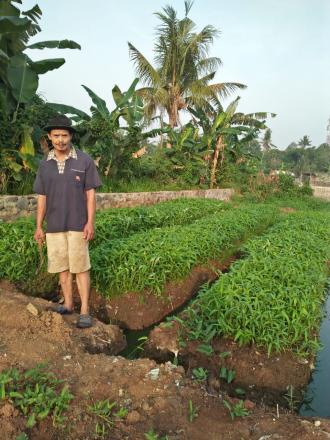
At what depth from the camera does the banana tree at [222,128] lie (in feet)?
45.8

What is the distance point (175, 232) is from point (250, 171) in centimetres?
1208

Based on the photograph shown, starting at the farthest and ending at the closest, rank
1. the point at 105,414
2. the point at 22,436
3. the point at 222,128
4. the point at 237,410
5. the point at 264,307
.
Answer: the point at 222,128
the point at 264,307
the point at 237,410
the point at 105,414
the point at 22,436

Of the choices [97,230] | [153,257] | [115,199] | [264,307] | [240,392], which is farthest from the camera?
[115,199]

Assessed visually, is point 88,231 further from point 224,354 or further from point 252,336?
point 252,336

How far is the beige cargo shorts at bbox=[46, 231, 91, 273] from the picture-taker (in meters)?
3.28

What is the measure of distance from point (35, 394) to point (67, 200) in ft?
5.40

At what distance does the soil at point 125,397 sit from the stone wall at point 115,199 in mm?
3745

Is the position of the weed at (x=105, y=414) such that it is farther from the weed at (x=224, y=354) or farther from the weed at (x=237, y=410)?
the weed at (x=224, y=354)

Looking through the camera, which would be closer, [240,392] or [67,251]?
[240,392]

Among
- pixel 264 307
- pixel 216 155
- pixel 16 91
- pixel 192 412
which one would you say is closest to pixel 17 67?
pixel 16 91

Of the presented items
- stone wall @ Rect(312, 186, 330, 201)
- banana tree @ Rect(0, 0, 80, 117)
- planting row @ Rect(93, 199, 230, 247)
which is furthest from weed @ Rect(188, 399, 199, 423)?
stone wall @ Rect(312, 186, 330, 201)

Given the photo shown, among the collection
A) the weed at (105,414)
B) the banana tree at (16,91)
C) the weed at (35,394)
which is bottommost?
the weed at (105,414)

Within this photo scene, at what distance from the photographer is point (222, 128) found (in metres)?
13.9

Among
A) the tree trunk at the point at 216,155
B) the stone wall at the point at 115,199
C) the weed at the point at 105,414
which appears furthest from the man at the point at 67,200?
the tree trunk at the point at 216,155
